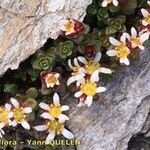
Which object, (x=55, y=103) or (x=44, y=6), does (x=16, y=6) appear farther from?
(x=55, y=103)

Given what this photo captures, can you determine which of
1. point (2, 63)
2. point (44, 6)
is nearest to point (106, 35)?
point (44, 6)

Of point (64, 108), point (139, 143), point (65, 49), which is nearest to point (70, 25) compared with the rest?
point (65, 49)

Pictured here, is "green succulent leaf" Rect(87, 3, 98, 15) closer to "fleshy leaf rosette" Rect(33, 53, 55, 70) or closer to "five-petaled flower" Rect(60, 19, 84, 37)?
"five-petaled flower" Rect(60, 19, 84, 37)

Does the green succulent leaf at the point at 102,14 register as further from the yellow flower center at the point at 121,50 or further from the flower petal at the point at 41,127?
the flower petal at the point at 41,127

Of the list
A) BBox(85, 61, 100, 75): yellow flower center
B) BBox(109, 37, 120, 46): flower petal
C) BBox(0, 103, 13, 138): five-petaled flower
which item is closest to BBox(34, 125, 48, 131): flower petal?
BBox(0, 103, 13, 138): five-petaled flower

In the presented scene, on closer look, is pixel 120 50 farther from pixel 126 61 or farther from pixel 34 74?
pixel 34 74
